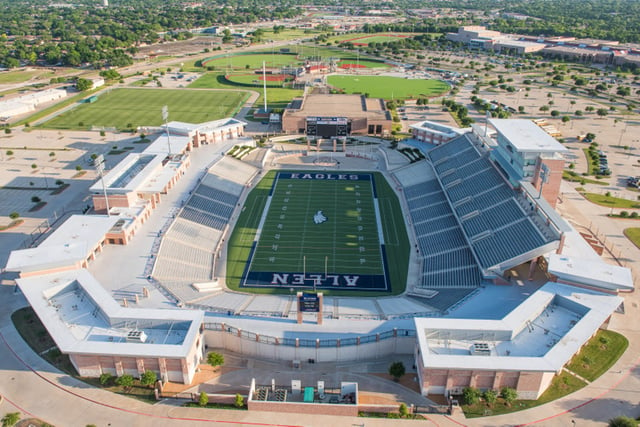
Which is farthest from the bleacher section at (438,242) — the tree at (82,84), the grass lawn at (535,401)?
the tree at (82,84)

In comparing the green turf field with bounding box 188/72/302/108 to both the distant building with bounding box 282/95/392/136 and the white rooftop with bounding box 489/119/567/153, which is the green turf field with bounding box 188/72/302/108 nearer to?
the distant building with bounding box 282/95/392/136

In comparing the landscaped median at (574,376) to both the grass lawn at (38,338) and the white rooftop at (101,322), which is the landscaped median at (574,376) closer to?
the white rooftop at (101,322)

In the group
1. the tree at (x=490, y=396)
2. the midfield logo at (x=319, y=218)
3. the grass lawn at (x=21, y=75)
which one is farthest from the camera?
the grass lawn at (x=21, y=75)

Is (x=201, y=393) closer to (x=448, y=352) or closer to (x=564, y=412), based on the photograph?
(x=448, y=352)

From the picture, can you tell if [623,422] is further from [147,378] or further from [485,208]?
[147,378]

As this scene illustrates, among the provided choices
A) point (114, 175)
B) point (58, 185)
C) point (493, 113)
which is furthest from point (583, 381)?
point (493, 113)

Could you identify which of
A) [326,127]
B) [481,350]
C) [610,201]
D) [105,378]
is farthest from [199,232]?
[610,201]
